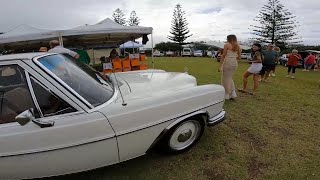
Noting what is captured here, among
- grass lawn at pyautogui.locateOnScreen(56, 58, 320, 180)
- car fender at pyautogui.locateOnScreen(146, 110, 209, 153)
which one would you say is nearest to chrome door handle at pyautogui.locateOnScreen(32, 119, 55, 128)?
grass lawn at pyautogui.locateOnScreen(56, 58, 320, 180)

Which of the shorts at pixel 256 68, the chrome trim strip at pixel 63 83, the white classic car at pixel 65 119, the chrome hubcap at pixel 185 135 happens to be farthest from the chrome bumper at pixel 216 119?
the shorts at pixel 256 68

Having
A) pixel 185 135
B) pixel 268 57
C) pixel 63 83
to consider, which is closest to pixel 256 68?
pixel 268 57

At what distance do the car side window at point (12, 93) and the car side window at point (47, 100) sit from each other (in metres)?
0.08

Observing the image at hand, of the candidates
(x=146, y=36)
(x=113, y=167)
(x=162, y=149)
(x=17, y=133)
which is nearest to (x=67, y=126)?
(x=17, y=133)

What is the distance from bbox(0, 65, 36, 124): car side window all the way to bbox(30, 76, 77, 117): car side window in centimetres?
8

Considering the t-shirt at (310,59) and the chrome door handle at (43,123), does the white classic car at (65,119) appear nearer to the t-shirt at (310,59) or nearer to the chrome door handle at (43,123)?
the chrome door handle at (43,123)

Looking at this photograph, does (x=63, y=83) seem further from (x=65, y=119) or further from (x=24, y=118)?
(x=24, y=118)

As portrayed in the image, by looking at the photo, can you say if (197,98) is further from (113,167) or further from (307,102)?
(307,102)

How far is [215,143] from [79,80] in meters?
2.15

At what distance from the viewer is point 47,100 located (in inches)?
106

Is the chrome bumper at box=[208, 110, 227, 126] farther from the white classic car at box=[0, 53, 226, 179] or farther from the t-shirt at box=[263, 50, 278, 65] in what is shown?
the t-shirt at box=[263, 50, 278, 65]

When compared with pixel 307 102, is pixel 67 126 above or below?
above

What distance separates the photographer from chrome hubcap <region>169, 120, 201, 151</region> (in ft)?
11.6

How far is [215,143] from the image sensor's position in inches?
162
